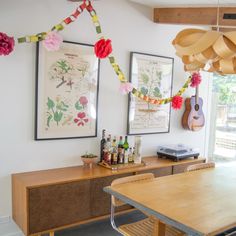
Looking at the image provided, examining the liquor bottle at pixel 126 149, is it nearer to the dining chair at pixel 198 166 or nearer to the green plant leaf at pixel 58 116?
the dining chair at pixel 198 166

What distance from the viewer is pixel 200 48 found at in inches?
72.6

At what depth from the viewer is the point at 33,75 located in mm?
2914

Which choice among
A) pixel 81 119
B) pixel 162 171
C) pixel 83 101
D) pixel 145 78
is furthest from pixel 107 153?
pixel 145 78

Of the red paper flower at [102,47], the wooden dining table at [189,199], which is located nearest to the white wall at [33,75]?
the red paper flower at [102,47]

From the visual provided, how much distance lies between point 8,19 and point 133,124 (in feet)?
6.03

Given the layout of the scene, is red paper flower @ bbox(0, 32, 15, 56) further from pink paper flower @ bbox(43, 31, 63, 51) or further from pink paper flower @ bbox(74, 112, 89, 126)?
pink paper flower @ bbox(74, 112, 89, 126)

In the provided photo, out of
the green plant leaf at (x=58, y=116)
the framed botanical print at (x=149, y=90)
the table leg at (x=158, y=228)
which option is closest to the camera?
the table leg at (x=158, y=228)

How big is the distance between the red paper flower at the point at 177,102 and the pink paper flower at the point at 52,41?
1.84 metres

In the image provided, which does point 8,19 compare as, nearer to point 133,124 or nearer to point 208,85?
point 133,124

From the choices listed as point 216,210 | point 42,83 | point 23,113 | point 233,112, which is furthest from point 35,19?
point 233,112

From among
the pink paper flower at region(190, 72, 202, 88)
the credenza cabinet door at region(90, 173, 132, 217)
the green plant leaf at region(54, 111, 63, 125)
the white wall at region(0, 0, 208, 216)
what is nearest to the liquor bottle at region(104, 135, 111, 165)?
the white wall at region(0, 0, 208, 216)

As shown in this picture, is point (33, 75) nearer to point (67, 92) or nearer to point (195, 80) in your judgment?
point (67, 92)

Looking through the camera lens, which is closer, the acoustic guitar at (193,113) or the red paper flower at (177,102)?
the red paper flower at (177,102)

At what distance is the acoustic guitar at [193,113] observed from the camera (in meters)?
4.30
